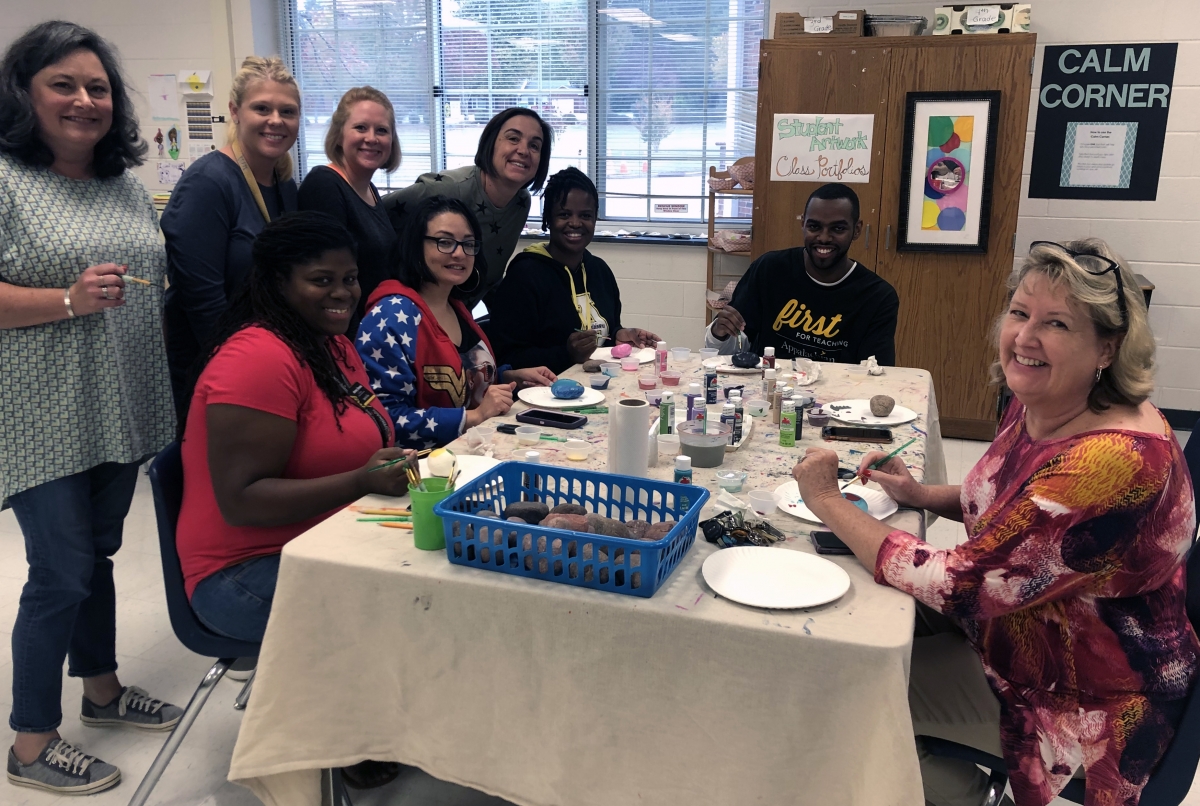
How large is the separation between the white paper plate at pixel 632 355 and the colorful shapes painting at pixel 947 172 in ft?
6.55

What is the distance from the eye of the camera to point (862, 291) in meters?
3.12

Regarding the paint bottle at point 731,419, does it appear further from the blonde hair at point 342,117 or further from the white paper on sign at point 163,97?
the white paper on sign at point 163,97

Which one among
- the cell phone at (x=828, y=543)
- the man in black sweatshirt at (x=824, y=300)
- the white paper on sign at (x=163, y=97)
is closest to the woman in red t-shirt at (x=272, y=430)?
the cell phone at (x=828, y=543)

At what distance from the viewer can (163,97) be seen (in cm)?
550

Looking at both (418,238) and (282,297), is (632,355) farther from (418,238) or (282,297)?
(282,297)

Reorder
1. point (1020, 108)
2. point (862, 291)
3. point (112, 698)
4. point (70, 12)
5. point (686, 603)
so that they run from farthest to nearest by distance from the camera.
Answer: point (70, 12) < point (1020, 108) < point (862, 291) < point (112, 698) < point (686, 603)

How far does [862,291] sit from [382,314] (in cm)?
171

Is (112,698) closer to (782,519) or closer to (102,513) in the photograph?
(102,513)

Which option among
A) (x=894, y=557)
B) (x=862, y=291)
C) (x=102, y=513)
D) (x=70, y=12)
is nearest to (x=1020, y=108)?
(x=862, y=291)

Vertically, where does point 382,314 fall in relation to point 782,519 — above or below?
above

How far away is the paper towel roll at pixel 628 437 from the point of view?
171 centimetres

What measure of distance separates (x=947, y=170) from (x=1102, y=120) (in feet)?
2.86

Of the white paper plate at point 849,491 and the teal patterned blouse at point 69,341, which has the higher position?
the teal patterned blouse at point 69,341

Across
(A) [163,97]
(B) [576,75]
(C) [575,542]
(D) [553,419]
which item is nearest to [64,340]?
(D) [553,419]
